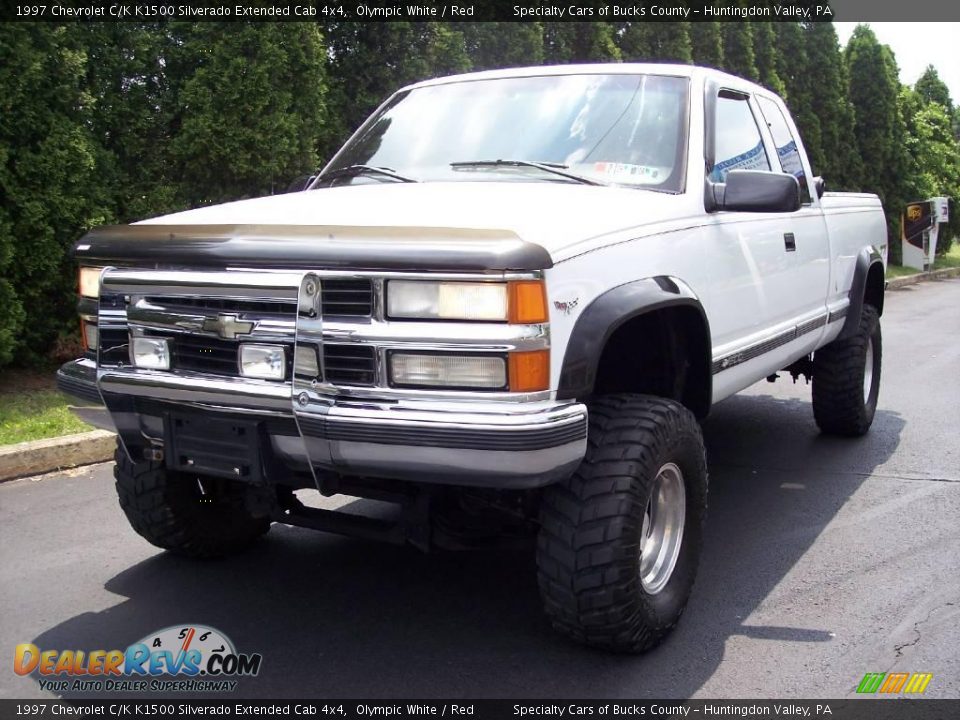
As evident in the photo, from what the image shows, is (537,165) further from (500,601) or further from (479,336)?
(500,601)

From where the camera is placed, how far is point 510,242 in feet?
9.11

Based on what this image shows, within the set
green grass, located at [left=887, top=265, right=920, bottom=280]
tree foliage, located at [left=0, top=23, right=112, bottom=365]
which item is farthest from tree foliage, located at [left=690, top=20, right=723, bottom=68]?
tree foliage, located at [left=0, top=23, right=112, bottom=365]

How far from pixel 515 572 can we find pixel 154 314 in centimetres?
185

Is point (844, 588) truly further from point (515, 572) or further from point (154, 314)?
point (154, 314)

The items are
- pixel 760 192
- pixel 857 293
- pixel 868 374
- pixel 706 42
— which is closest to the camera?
pixel 760 192

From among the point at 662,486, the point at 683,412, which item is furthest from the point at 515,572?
the point at 683,412

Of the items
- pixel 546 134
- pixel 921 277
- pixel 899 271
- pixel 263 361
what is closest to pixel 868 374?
pixel 546 134

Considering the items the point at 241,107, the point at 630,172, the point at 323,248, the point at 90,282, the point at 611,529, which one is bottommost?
the point at 611,529

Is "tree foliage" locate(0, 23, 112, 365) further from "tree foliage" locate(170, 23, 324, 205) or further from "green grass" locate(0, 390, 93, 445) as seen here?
"tree foliage" locate(170, 23, 324, 205)

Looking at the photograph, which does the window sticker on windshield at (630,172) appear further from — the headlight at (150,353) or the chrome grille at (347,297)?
the headlight at (150,353)

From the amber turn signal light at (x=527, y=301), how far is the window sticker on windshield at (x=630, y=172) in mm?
1254

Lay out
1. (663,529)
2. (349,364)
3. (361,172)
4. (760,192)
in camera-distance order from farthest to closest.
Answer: (361,172)
(760,192)
(663,529)
(349,364)

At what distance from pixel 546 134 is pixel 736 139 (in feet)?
3.48

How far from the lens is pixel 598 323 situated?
9.94 ft
